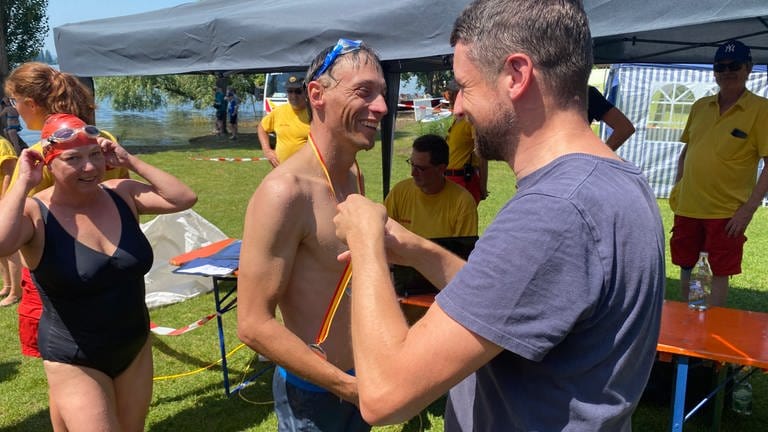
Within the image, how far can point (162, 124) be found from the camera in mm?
28703

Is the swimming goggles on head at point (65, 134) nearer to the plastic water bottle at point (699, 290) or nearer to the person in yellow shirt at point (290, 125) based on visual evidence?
the plastic water bottle at point (699, 290)

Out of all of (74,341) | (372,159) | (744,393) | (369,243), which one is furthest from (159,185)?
(372,159)

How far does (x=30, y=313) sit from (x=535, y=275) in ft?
9.26

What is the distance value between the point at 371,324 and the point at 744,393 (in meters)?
3.58

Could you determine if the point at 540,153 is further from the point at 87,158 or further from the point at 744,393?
the point at 744,393

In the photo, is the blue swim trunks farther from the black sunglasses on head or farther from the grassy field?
the black sunglasses on head

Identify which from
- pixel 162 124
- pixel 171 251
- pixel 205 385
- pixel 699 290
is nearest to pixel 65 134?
pixel 205 385

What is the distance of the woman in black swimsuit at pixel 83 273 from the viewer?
2383mm

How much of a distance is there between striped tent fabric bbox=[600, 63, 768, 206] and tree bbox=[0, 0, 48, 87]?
22376 mm

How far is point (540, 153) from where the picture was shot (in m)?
1.08

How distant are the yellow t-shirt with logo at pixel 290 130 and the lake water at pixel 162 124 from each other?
45.2ft

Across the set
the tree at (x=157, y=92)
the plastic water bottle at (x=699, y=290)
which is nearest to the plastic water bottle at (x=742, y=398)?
the plastic water bottle at (x=699, y=290)

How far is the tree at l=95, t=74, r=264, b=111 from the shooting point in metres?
33.8

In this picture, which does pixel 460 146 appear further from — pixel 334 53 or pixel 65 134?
pixel 334 53
